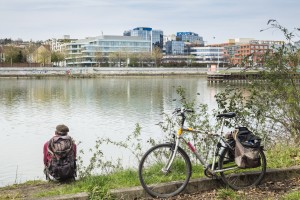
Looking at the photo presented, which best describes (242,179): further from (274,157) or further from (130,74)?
(130,74)

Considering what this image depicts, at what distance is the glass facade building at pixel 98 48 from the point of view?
157 metres

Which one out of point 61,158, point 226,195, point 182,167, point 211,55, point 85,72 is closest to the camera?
point 226,195

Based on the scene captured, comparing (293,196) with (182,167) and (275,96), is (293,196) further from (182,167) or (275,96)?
(275,96)

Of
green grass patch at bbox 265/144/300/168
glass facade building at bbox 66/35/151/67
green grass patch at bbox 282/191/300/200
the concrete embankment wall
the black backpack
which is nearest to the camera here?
green grass patch at bbox 282/191/300/200

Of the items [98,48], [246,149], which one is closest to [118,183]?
[246,149]

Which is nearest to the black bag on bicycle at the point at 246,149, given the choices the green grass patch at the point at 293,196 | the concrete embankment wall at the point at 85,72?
the green grass patch at the point at 293,196

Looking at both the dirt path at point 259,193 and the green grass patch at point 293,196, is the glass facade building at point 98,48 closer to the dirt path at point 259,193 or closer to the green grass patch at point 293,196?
the dirt path at point 259,193

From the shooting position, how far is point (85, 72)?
116 m

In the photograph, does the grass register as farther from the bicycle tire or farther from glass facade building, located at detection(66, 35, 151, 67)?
glass facade building, located at detection(66, 35, 151, 67)

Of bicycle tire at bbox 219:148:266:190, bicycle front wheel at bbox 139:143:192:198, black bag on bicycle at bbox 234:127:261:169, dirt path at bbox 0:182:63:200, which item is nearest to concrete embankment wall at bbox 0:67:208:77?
dirt path at bbox 0:182:63:200

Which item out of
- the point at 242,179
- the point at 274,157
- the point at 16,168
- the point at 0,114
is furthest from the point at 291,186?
the point at 0,114

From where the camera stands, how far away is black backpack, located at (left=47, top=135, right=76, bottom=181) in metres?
7.36

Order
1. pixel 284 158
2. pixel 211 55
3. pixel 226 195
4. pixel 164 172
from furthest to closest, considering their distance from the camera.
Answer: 1. pixel 211 55
2. pixel 284 158
3. pixel 164 172
4. pixel 226 195

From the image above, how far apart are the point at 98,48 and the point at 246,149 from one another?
6054 inches
